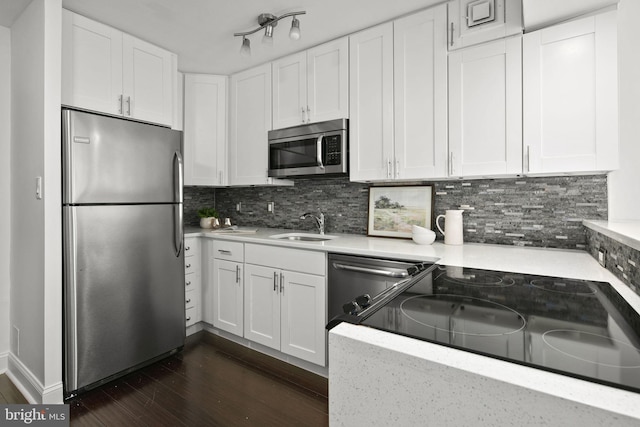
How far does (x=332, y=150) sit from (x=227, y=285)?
1.47m

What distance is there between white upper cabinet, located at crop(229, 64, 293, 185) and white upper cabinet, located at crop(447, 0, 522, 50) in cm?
163

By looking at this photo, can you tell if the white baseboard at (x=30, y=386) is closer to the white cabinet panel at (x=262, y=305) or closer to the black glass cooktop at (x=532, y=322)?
the white cabinet panel at (x=262, y=305)

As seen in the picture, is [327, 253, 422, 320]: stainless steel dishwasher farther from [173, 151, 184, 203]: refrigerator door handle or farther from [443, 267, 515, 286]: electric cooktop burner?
→ [173, 151, 184, 203]: refrigerator door handle

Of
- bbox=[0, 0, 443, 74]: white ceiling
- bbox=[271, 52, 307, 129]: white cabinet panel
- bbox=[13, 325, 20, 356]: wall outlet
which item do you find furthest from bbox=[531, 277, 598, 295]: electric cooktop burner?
bbox=[13, 325, 20, 356]: wall outlet

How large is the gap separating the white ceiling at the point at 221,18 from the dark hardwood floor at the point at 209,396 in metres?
2.52

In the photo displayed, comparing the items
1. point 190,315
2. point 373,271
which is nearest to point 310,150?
point 373,271

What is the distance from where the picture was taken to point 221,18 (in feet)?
7.75

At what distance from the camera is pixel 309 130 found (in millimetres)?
2738

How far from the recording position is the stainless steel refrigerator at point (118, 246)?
79.9 inches

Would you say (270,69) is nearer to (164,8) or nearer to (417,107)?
(164,8)

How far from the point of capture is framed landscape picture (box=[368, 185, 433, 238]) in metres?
2.49

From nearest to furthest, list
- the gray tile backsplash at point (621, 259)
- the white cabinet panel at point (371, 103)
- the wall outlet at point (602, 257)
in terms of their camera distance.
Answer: the gray tile backsplash at point (621, 259)
the wall outlet at point (602, 257)
the white cabinet panel at point (371, 103)

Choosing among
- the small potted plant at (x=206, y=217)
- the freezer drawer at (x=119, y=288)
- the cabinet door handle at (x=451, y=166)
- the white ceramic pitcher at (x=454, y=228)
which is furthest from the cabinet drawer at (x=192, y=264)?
the cabinet door handle at (x=451, y=166)

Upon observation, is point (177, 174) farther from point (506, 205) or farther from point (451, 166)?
point (506, 205)
